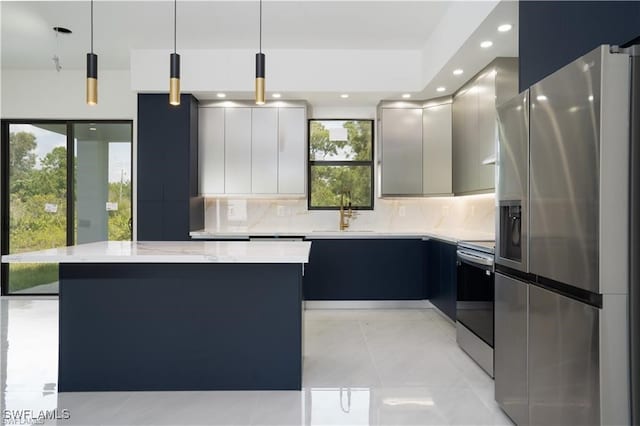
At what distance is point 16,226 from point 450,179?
5364 millimetres

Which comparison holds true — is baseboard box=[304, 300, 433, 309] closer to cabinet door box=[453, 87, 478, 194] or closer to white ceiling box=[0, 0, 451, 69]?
cabinet door box=[453, 87, 478, 194]

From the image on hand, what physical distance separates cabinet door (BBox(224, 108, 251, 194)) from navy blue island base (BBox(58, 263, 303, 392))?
96.1 inches

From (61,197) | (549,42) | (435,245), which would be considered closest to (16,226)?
(61,197)

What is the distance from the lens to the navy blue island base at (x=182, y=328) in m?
2.61

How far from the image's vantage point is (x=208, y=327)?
2.64m

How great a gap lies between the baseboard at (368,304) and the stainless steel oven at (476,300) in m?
1.33

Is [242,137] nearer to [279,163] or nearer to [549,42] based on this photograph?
[279,163]

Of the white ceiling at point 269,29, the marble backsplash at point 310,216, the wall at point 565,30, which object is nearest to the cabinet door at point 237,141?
the white ceiling at point 269,29

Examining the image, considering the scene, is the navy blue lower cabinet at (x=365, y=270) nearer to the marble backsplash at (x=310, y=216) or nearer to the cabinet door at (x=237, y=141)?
the marble backsplash at (x=310, y=216)

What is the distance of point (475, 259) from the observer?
9.79ft

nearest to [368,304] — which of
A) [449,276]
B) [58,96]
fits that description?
[449,276]

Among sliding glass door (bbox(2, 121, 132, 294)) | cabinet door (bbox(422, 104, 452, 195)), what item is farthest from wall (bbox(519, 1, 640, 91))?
sliding glass door (bbox(2, 121, 132, 294))

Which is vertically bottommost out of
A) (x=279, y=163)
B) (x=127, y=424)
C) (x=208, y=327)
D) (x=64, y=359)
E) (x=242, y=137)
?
(x=127, y=424)

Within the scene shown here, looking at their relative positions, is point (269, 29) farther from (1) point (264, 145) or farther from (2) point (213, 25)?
(1) point (264, 145)
